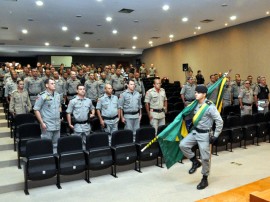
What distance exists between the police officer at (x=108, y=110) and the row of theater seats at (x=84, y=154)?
1.90 feet

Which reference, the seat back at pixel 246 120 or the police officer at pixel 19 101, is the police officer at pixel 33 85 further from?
the seat back at pixel 246 120

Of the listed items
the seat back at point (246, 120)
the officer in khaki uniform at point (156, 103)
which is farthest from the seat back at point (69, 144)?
the seat back at point (246, 120)

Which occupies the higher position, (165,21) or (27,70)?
(165,21)

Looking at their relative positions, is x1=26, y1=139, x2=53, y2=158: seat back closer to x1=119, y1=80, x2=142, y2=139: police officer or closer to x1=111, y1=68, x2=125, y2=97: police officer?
x1=119, y1=80, x2=142, y2=139: police officer

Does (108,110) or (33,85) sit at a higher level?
(33,85)

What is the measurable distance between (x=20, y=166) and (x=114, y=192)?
6.68 feet

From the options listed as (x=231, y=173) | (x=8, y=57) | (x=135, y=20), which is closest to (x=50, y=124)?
(x=231, y=173)

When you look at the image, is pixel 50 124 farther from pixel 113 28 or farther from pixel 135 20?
pixel 113 28

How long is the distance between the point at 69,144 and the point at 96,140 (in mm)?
537

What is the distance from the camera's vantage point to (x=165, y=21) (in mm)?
11344

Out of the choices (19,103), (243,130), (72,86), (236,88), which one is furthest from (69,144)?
(236,88)

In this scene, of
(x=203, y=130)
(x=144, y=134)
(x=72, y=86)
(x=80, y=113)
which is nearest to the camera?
(x=203, y=130)

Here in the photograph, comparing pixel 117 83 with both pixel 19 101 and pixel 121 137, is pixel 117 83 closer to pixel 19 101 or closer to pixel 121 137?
pixel 19 101

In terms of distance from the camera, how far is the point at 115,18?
10.6 meters
